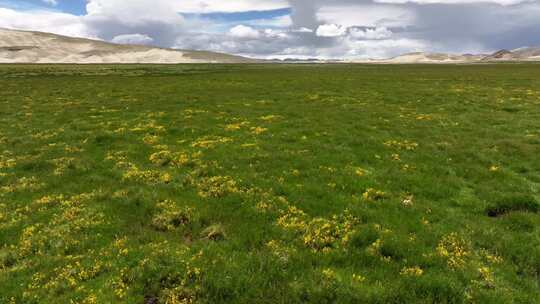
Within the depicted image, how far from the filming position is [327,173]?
710 inches

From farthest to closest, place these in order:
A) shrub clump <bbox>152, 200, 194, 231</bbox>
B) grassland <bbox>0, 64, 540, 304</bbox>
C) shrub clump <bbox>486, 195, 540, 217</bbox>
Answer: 1. shrub clump <bbox>486, 195, 540, 217</bbox>
2. shrub clump <bbox>152, 200, 194, 231</bbox>
3. grassland <bbox>0, 64, 540, 304</bbox>

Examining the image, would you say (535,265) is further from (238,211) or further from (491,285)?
(238,211)

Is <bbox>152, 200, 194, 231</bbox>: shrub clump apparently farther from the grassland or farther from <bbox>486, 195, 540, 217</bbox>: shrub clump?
<bbox>486, 195, 540, 217</bbox>: shrub clump

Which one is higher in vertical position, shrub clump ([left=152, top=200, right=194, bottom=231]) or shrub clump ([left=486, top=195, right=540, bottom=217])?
shrub clump ([left=486, top=195, right=540, bottom=217])

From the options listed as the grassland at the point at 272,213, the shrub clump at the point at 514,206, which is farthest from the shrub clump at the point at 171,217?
the shrub clump at the point at 514,206

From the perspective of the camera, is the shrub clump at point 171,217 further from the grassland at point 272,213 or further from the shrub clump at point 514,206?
the shrub clump at point 514,206

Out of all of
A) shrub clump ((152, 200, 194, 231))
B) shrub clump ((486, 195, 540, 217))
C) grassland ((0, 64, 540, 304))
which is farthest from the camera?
shrub clump ((486, 195, 540, 217))

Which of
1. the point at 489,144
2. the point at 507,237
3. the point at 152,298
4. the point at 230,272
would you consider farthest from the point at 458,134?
the point at 152,298

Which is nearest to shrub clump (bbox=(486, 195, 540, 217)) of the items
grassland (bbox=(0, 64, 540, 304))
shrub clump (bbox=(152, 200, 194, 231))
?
grassland (bbox=(0, 64, 540, 304))

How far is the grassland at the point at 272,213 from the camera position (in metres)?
9.80

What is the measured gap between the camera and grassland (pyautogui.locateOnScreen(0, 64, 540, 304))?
32.1ft

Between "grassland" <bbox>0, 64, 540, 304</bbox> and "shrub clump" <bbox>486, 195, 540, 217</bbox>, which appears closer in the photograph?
"grassland" <bbox>0, 64, 540, 304</bbox>

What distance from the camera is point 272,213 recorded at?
1391 cm

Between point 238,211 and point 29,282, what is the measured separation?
22.5 feet
